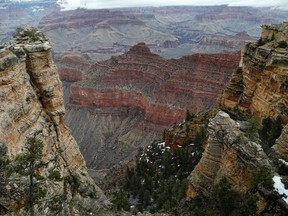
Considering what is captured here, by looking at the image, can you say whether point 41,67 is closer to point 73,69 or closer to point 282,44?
point 282,44

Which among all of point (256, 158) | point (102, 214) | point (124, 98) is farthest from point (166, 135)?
point (124, 98)

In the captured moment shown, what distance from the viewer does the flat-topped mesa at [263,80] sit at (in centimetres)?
4991

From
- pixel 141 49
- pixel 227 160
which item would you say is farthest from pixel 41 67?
pixel 141 49

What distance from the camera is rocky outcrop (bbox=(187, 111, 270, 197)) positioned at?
32.7 meters

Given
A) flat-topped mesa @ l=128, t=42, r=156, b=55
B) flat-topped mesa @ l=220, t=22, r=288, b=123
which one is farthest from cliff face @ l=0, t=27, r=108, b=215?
flat-topped mesa @ l=128, t=42, r=156, b=55

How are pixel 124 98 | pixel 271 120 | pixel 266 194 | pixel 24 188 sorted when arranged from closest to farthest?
1. pixel 24 188
2. pixel 266 194
3. pixel 271 120
4. pixel 124 98

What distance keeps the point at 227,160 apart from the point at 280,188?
6.90 m

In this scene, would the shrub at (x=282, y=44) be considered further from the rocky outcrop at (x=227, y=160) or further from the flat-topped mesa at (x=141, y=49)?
the flat-topped mesa at (x=141, y=49)

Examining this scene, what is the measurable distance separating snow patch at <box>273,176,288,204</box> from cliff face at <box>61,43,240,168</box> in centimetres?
7866

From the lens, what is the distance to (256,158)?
32281 millimetres

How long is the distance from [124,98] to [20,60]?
358 feet

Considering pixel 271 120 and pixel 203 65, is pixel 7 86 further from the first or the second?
pixel 203 65

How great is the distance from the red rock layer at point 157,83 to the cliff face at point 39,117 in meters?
82.3

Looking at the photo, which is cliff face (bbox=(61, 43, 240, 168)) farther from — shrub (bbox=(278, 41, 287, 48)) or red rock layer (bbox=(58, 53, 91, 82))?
shrub (bbox=(278, 41, 287, 48))
